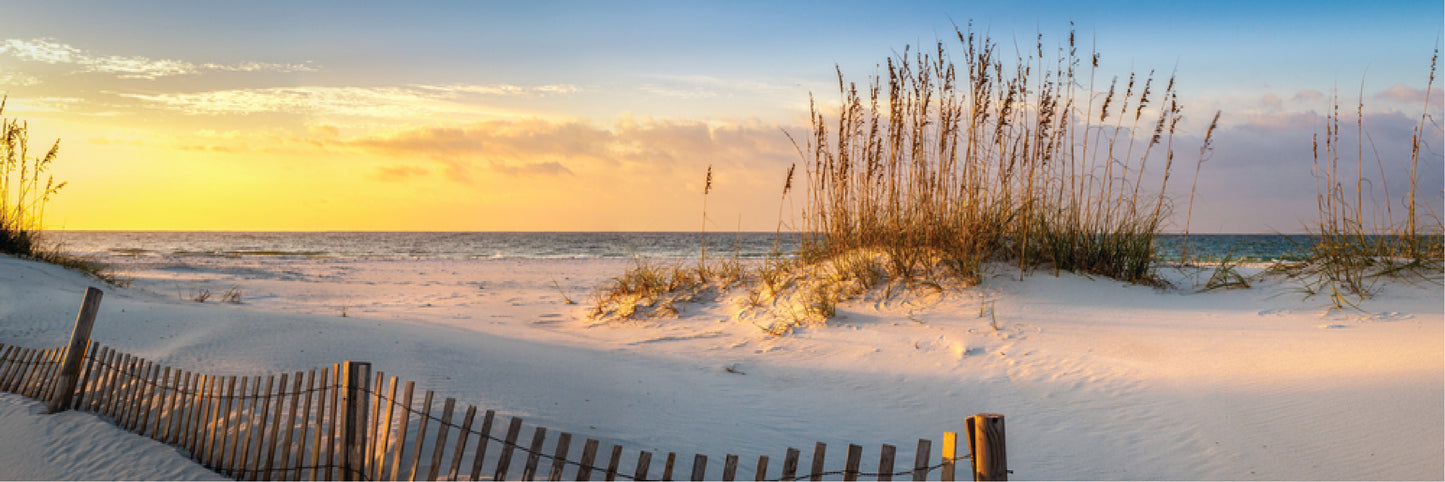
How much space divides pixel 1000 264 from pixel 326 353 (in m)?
5.99

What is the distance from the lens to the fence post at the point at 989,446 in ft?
6.51

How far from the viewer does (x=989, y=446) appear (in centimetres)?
199

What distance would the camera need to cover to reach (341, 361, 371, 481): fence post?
2.95 meters

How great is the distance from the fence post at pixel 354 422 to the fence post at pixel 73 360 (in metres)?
2.70

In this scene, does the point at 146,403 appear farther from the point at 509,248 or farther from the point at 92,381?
the point at 509,248

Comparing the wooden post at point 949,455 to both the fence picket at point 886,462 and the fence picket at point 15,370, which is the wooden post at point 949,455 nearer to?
the fence picket at point 886,462

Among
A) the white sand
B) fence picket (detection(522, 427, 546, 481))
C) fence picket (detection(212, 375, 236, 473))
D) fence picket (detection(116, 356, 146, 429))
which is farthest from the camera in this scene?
fence picket (detection(116, 356, 146, 429))

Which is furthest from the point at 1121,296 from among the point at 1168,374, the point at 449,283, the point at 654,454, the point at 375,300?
the point at 449,283

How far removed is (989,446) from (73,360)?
528 cm

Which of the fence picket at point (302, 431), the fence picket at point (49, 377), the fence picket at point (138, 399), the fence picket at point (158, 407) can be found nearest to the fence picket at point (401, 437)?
the fence picket at point (302, 431)

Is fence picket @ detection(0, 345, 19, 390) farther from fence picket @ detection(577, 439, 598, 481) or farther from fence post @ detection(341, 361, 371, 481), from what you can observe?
fence picket @ detection(577, 439, 598, 481)

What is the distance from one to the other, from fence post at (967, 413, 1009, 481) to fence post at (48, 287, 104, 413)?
5.08 meters

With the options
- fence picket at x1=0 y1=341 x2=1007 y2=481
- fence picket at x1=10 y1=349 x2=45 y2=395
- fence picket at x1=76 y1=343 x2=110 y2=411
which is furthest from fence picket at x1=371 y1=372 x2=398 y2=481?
fence picket at x1=10 y1=349 x2=45 y2=395

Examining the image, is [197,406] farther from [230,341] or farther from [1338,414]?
[1338,414]
